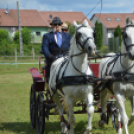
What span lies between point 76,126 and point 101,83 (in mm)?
1737

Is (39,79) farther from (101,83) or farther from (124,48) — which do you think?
(124,48)

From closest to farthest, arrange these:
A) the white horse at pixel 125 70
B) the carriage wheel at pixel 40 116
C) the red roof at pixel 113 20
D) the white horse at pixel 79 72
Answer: the white horse at pixel 79 72 → the white horse at pixel 125 70 → the carriage wheel at pixel 40 116 → the red roof at pixel 113 20

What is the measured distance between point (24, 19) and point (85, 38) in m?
47.7

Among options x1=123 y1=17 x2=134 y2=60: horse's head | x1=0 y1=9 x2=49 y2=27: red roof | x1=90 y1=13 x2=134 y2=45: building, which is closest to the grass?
x1=123 y1=17 x2=134 y2=60: horse's head

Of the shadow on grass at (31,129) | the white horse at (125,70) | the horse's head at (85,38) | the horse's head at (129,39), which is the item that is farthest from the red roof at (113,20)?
the horse's head at (85,38)

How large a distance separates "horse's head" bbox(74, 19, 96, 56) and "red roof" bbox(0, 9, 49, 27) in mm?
45799

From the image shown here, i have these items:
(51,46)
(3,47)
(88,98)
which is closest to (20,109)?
(51,46)

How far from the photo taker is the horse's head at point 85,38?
4047mm

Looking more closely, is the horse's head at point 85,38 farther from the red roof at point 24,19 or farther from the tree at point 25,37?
the red roof at point 24,19

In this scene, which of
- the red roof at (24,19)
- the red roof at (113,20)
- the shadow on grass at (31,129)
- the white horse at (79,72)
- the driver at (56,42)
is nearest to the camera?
the white horse at (79,72)

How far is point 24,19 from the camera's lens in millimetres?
50125

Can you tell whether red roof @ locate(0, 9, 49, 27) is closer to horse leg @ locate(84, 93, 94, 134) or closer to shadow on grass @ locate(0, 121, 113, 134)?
shadow on grass @ locate(0, 121, 113, 134)

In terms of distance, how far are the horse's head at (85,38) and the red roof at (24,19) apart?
45799 mm

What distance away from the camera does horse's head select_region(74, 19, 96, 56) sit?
13.3 feet
